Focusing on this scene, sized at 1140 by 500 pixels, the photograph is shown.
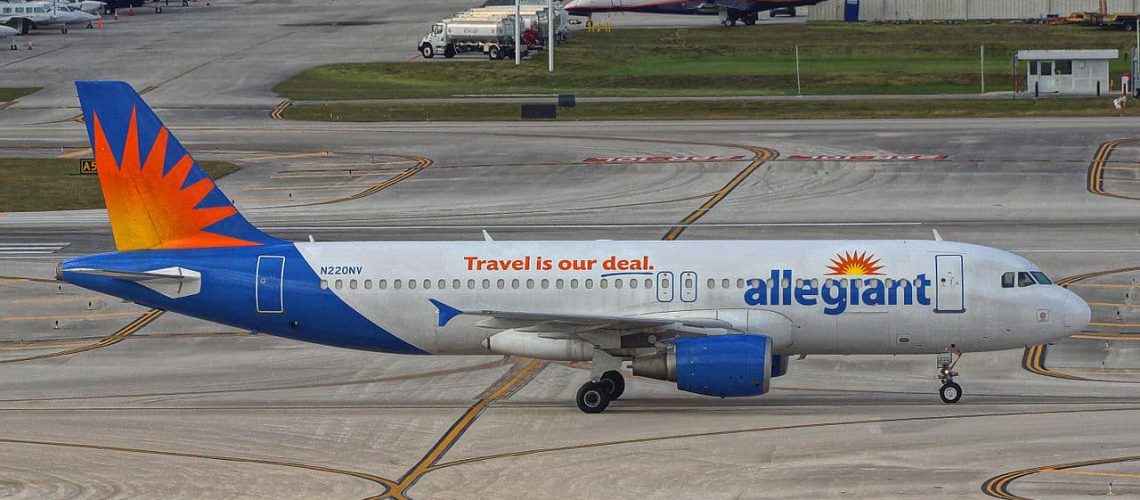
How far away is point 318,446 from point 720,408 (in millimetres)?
9651

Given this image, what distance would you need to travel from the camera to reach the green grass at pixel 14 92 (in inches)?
4390

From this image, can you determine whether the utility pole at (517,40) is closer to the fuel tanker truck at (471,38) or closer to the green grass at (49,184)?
the fuel tanker truck at (471,38)

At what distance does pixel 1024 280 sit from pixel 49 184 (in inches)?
2166

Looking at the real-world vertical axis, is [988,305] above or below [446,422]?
above

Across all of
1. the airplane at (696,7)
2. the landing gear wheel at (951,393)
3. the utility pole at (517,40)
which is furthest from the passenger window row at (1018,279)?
the airplane at (696,7)

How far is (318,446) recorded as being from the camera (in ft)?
114

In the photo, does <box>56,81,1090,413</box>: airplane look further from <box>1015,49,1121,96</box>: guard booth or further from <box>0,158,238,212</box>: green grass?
<box>1015,49,1121,96</box>: guard booth

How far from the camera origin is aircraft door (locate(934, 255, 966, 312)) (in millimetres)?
36531

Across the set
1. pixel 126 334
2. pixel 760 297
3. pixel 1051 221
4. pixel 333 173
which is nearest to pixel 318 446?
pixel 760 297

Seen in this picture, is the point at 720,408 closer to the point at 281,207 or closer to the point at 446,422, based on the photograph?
the point at 446,422

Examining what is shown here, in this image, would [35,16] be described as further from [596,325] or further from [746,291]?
[746,291]

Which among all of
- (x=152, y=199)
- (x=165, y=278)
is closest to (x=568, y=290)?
(x=165, y=278)

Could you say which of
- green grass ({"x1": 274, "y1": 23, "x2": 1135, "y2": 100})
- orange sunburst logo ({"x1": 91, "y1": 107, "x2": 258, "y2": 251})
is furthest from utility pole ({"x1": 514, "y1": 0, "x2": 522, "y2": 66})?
orange sunburst logo ({"x1": 91, "y1": 107, "x2": 258, "y2": 251})

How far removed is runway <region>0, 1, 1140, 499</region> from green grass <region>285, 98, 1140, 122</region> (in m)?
10.6
